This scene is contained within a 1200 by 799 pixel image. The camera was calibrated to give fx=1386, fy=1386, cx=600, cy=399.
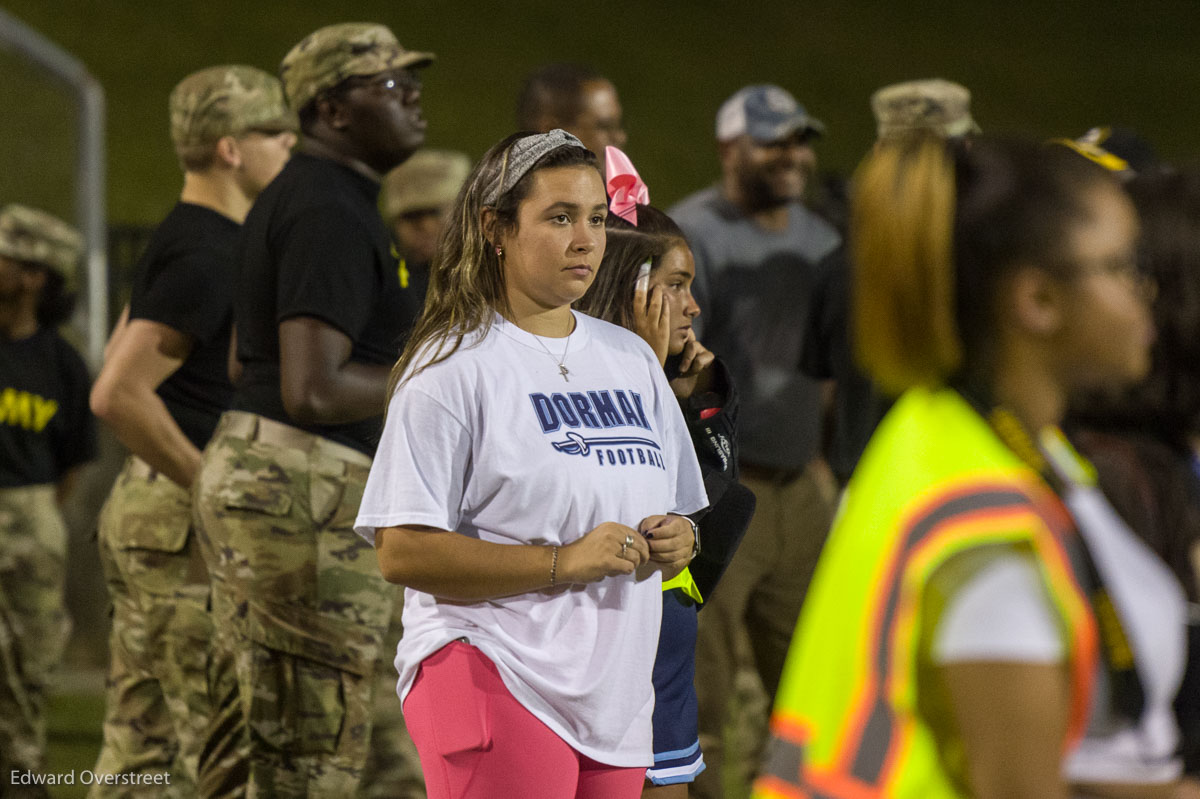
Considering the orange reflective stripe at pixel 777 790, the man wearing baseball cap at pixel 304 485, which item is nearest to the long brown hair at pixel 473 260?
the man wearing baseball cap at pixel 304 485

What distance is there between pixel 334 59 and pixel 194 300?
2.26 ft

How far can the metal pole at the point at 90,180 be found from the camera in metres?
6.76

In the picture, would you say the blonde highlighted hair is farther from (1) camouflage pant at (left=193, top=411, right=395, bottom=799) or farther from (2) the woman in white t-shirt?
(1) camouflage pant at (left=193, top=411, right=395, bottom=799)

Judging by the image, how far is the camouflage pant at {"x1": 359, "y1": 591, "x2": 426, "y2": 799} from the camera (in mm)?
3555

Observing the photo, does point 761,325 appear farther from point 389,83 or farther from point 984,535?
point 984,535

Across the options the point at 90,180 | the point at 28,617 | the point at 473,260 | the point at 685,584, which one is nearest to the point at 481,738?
the point at 685,584

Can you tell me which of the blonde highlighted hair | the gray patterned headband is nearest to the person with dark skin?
the gray patterned headband

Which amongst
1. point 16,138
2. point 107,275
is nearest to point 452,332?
point 16,138

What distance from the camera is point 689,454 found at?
2.29m

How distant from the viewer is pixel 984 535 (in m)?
1.08

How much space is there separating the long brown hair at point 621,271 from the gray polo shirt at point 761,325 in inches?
54.4

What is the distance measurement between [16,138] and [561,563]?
5518 mm

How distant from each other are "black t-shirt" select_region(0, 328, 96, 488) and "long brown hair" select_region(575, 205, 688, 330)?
266cm

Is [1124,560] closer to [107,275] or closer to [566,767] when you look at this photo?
[566,767]
